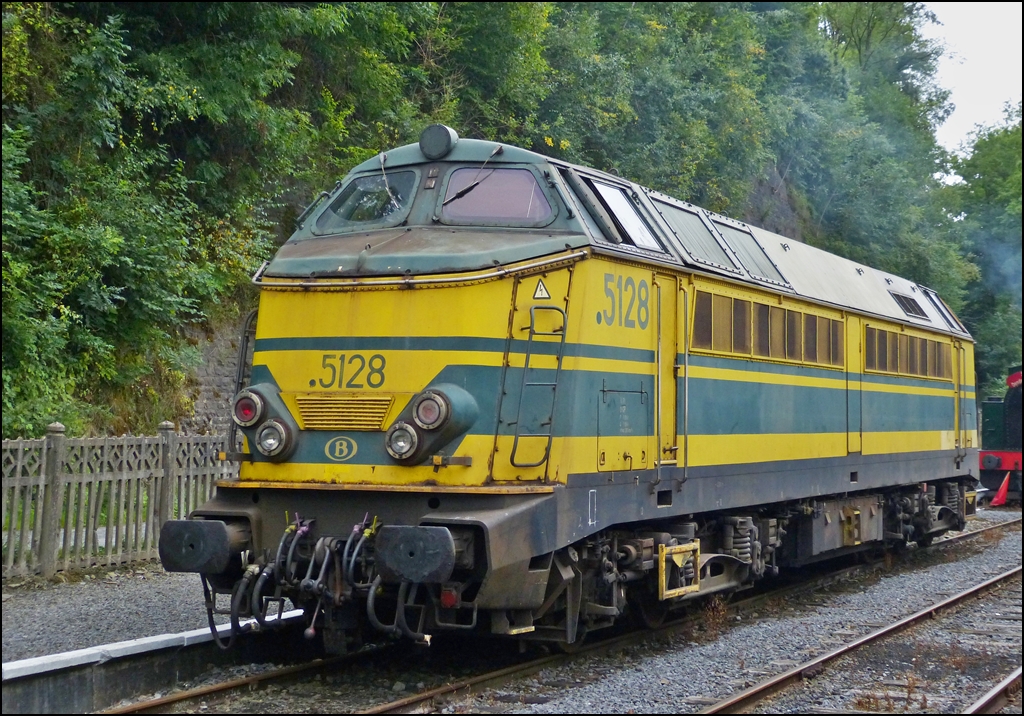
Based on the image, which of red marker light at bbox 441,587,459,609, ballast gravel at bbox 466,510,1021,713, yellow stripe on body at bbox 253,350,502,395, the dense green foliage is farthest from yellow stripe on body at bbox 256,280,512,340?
the dense green foliage

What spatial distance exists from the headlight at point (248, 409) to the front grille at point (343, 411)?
270mm

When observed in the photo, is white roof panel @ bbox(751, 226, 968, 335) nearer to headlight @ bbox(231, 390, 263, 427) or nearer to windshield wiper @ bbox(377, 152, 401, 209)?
windshield wiper @ bbox(377, 152, 401, 209)

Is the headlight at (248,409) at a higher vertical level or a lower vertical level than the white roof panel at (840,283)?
lower

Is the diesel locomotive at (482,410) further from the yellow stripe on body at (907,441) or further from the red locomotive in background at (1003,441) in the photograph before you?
the red locomotive in background at (1003,441)

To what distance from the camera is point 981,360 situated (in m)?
35.2

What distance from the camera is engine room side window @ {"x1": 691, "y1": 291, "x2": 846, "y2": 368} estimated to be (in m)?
8.91

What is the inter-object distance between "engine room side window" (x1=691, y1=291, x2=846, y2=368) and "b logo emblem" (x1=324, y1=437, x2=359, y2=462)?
299 centimetres

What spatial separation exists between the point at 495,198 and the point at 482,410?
170 cm

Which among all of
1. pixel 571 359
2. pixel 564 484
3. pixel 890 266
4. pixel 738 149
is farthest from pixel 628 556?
pixel 890 266

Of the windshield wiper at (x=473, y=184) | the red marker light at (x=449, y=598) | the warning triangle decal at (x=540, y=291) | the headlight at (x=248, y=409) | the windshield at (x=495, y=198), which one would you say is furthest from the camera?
the windshield wiper at (x=473, y=184)

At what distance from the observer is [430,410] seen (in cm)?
686

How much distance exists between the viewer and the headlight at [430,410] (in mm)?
6809

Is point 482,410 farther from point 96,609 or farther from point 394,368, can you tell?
point 96,609

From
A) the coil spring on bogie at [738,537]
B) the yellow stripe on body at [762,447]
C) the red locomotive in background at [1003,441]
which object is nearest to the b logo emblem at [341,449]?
the yellow stripe on body at [762,447]
